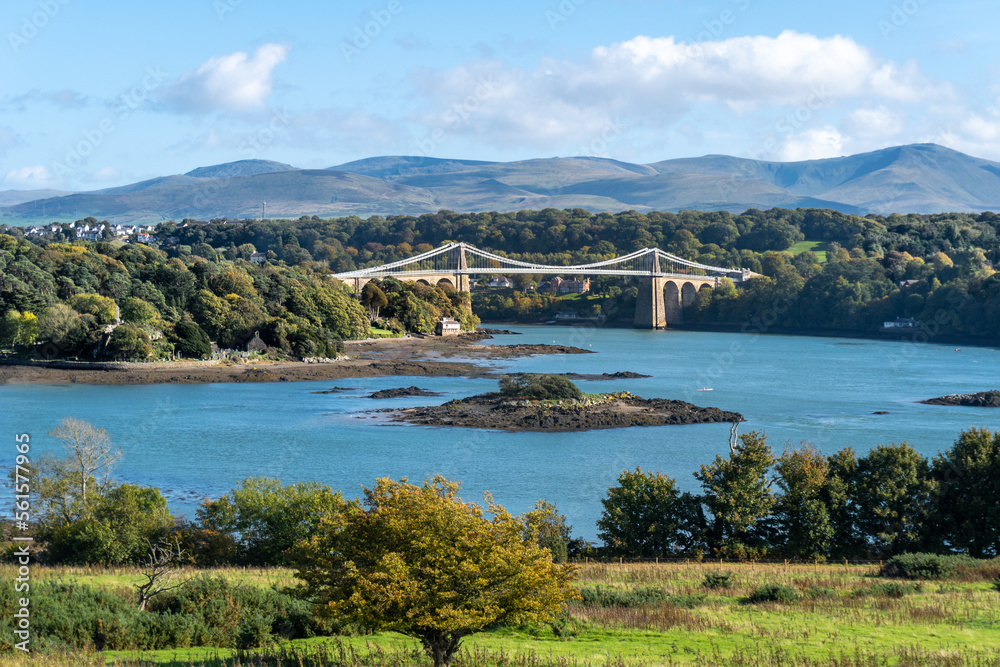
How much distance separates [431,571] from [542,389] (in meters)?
29.4

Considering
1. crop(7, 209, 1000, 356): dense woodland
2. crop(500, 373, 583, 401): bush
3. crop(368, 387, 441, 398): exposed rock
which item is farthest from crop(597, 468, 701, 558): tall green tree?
crop(7, 209, 1000, 356): dense woodland

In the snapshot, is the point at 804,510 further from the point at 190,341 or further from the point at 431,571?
the point at 190,341

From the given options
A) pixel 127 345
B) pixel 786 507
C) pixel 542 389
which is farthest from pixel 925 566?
pixel 127 345

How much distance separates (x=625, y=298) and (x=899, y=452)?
250 ft

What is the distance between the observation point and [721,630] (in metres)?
8.66

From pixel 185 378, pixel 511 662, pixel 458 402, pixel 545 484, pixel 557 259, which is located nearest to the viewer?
pixel 511 662

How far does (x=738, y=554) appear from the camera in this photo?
14.6 metres

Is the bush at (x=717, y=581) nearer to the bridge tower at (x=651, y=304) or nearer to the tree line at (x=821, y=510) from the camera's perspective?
the tree line at (x=821, y=510)

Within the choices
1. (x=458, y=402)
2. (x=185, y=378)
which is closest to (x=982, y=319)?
(x=458, y=402)

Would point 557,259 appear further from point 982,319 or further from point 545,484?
point 545,484

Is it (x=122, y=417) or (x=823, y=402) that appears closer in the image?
(x=122, y=417)

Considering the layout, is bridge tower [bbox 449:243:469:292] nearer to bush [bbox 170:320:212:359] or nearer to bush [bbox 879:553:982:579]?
bush [bbox 170:320:212:359]

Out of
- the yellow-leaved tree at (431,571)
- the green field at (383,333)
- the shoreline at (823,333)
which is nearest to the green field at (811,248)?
the shoreline at (823,333)

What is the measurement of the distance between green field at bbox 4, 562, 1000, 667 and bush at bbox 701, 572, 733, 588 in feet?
0.28
